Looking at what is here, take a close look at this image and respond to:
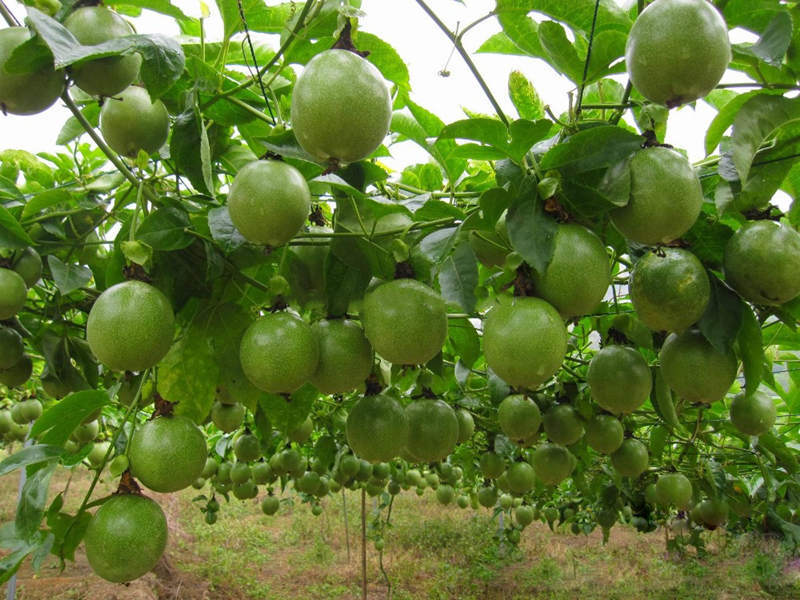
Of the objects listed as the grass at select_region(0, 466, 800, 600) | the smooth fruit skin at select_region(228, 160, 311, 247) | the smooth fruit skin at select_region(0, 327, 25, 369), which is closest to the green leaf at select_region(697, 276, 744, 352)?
the smooth fruit skin at select_region(228, 160, 311, 247)

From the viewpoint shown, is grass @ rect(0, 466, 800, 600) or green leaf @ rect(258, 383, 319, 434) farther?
grass @ rect(0, 466, 800, 600)

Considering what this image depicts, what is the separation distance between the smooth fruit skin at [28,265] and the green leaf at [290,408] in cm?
72

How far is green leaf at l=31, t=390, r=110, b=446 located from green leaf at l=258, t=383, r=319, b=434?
1.56 feet

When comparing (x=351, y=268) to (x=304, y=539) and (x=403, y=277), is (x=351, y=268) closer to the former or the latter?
(x=403, y=277)

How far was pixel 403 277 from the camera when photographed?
1.29 meters

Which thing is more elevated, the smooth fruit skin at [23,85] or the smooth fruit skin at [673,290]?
the smooth fruit skin at [23,85]

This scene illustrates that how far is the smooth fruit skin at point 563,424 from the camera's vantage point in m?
2.29

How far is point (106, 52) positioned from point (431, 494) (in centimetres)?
1807

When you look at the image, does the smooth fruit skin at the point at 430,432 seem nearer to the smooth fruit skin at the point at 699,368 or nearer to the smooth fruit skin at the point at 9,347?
the smooth fruit skin at the point at 699,368

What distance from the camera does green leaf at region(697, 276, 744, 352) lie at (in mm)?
1185

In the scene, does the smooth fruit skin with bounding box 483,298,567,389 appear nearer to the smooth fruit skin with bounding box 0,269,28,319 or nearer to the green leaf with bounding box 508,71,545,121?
the green leaf with bounding box 508,71,545,121

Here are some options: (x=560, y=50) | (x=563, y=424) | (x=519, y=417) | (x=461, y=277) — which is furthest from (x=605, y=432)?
(x=560, y=50)

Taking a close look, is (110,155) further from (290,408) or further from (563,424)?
(563,424)

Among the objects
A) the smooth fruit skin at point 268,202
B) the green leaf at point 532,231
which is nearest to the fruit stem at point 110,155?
the smooth fruit skin at point 268,202
